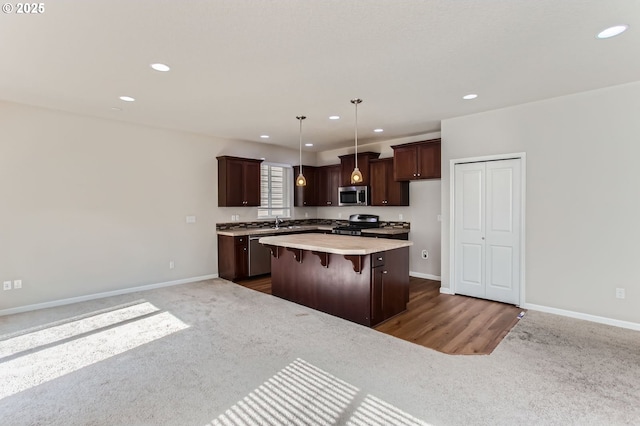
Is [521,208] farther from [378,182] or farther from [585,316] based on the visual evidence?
[378,182]

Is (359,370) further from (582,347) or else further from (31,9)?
(31,9)

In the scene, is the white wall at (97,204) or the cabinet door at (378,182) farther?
the cabinet door at (378,182)

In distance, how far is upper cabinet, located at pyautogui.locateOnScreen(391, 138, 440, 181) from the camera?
207 inches

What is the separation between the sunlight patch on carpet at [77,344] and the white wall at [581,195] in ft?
15.1

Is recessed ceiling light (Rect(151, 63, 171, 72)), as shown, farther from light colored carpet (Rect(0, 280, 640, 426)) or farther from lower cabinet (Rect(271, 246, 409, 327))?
light colored carpet (Rect(0, 280, 640, 426))

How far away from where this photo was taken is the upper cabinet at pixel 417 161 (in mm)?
5258

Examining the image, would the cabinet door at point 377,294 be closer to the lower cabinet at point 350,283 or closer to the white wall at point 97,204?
the lower cabinet at point 350,283

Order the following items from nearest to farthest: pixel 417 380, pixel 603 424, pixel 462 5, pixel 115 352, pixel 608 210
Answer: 1. pixel 603 424
2. pixel 462 5
3. pixel 417 380
4. pixel 115 352
5. pixel 608 210

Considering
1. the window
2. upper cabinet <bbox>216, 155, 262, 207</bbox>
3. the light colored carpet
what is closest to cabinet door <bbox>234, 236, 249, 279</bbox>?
upper cabinet <bbox>216, 155, 262, 207</bbox>

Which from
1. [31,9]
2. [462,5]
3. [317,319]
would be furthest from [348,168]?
[31,9]

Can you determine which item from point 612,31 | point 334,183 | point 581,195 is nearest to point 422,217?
point 334,183

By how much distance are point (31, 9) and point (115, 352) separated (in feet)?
9.31

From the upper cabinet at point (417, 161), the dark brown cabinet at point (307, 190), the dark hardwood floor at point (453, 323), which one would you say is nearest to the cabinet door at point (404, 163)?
the upper cabinet at point (417, 161)

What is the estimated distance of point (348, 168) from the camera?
6.86 m
